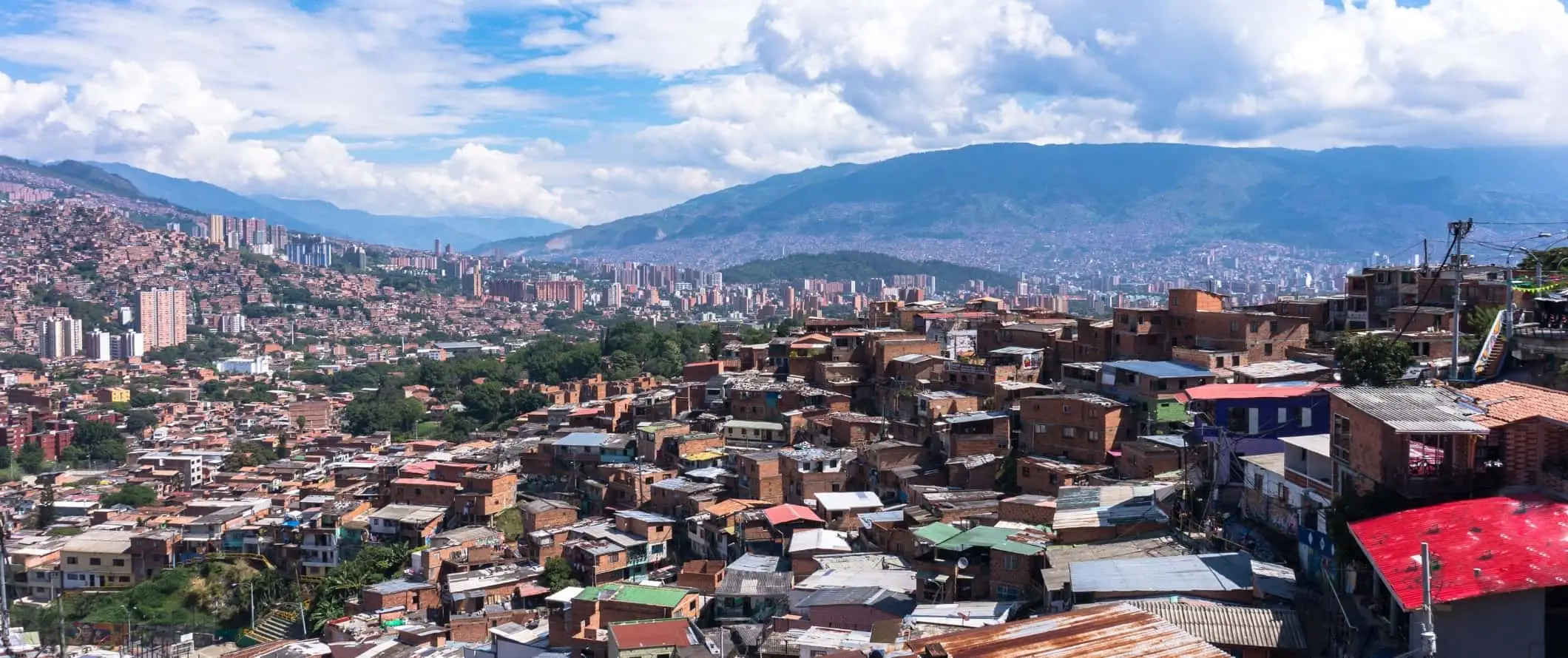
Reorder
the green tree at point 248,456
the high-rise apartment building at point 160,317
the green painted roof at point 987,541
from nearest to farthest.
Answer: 1. the green painted roof at point 987,541
2. the green tree at point 248,456
3. the high-rise apartment building at point 160,317

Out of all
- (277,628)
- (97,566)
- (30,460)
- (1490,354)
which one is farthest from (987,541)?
(30,460)

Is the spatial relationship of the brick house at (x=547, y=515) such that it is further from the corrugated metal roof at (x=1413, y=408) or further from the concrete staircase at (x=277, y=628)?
the corrugated metal roof at (x=1413, y=408)

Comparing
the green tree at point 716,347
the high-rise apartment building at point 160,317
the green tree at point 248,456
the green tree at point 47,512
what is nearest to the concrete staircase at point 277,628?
the green tree at point 47,512

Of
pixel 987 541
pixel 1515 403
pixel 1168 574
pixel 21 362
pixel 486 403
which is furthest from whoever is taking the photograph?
pixel 21 362

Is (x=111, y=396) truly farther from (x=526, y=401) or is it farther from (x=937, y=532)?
(x=937, y=532)

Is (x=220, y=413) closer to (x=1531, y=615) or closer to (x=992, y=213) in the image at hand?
(x=1531, y=615)

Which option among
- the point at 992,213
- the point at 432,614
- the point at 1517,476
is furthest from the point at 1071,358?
the point at 992,213

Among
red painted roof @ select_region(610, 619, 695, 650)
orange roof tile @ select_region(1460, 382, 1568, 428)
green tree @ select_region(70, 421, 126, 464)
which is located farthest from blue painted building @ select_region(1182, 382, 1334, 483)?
green tree @ select_region(70, 421, 126, 464)
